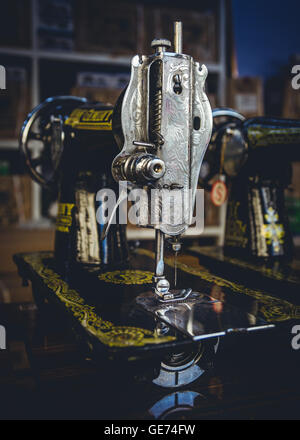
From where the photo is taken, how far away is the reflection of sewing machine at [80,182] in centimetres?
122

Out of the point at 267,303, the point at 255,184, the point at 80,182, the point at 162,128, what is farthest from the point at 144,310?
the point at 255,184

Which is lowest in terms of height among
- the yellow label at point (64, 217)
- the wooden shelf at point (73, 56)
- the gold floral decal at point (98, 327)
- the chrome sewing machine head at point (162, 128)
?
the gold floral decal at point (98, 327)

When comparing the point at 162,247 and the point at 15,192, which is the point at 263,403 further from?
the point at 15,192

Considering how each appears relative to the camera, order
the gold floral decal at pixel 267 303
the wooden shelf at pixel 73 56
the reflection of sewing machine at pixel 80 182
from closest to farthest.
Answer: the gold floral decal at pixel 267 303
the reflection of sewing machine at pixel 80 182
the wooden shelf at pixel 73 56

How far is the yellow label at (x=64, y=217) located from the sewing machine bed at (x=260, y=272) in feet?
1.45

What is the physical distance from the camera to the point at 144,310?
84cm

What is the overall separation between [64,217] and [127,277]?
0.98ft

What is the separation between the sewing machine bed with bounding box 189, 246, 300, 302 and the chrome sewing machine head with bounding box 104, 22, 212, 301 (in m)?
0.28

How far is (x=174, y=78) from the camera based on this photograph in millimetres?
885

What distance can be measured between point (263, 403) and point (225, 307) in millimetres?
176

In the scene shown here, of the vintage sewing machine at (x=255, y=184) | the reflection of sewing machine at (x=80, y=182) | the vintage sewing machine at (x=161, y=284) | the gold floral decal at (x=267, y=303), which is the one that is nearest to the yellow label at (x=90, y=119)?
the reflection of sewing machine at (x=80, y=182)

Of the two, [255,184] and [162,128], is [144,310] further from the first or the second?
[255,184]

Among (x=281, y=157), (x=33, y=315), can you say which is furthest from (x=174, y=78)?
(x=33, y=315)

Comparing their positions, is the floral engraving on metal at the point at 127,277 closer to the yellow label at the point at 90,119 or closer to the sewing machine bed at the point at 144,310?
the sewing machine bed at the point at 144,310
